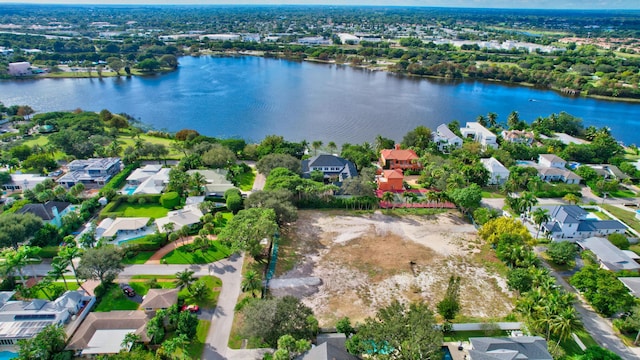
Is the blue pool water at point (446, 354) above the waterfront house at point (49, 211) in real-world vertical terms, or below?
below

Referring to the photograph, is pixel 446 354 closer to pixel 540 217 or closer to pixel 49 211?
pixel 540 217

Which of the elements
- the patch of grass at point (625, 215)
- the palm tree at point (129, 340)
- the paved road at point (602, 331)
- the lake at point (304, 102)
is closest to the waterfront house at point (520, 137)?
the lake at point (304, 102)

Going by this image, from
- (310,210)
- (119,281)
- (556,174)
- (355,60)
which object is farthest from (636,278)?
(355,60)

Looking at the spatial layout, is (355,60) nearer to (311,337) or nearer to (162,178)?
(162,178)

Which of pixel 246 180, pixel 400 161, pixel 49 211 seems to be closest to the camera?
pixel 49 211

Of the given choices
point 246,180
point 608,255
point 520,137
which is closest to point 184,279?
point 246,180

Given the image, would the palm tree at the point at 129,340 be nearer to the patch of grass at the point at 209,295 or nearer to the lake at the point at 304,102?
the patch of grass at the point at 209,295
